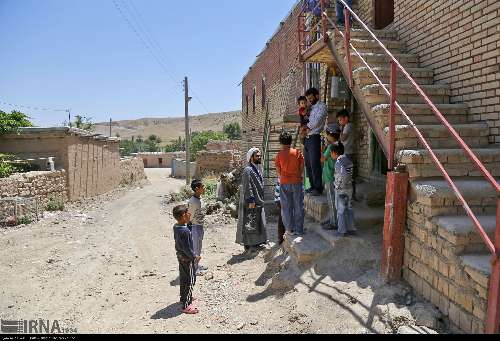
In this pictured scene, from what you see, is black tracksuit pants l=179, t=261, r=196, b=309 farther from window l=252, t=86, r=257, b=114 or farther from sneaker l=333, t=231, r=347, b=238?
window l=252, t=86, r=257, b=114

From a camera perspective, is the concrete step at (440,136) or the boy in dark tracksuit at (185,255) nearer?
the concrete step at (440,136)

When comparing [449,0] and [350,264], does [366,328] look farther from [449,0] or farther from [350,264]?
[449,0]

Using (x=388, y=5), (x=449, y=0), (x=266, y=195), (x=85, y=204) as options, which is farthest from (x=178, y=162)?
(x=449, y=0)

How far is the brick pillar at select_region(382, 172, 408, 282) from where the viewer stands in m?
3.66

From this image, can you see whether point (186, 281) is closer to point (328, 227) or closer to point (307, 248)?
point (307, 248)

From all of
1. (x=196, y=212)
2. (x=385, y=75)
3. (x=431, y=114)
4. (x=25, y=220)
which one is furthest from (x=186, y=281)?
(x=25, y=220)

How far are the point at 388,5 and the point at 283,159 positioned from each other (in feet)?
13.2

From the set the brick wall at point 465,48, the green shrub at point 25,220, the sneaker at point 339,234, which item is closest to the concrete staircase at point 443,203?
the brick wall at point 465,48

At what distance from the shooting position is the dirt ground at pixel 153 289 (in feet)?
12.2

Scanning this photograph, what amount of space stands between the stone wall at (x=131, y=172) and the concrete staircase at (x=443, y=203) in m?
19.6

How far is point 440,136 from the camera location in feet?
13.6

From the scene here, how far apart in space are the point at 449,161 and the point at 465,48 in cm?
169

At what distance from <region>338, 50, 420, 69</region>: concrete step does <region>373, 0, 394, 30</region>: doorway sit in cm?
163

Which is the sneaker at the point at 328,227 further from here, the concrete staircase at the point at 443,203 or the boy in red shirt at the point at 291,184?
the concrete staircase at the point at 443,203
